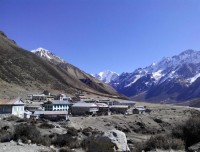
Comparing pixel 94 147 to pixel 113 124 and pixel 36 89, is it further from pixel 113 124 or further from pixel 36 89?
pixel 36 89

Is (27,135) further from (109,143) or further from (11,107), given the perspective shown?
(11,107)

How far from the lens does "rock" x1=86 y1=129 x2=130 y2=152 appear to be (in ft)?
65.0

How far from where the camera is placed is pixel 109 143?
20203mm

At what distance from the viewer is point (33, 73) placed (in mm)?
199625

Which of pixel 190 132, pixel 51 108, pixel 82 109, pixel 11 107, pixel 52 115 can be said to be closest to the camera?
pixel 190 132

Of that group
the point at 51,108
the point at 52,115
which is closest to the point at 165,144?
the point at 52,115

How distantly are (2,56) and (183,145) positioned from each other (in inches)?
7039

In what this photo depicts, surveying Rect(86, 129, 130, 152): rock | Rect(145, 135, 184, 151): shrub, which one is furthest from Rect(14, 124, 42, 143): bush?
Rect(86, 129, 130, 152): rock

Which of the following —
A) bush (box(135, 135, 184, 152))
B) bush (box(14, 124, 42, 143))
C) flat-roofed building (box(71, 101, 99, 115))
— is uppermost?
flat-roofed building (box(71, 101, 99, 115))

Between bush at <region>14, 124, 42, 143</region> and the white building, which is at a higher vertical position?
the white building

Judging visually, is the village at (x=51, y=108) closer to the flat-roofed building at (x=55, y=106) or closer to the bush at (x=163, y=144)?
the flat-roofed building at (x=55, y=106)

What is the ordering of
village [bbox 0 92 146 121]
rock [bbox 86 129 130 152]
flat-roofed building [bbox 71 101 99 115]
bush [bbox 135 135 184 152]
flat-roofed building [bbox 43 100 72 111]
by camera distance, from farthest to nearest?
flat-roofed building [bbox 71 101 99 115] → flat-roofed building [bbox 43 100 72 111] → village [bbox 0 92 146 121] → bush [bbox 135 135 184 152] → rock [bbox 86 129 130 152]

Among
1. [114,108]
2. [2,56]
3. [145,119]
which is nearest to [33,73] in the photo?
[2,56]

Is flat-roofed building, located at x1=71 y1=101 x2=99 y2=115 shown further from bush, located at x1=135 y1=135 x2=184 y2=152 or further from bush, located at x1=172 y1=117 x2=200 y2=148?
bush, located at x1=135 y1=135 x2=184 y2=152
